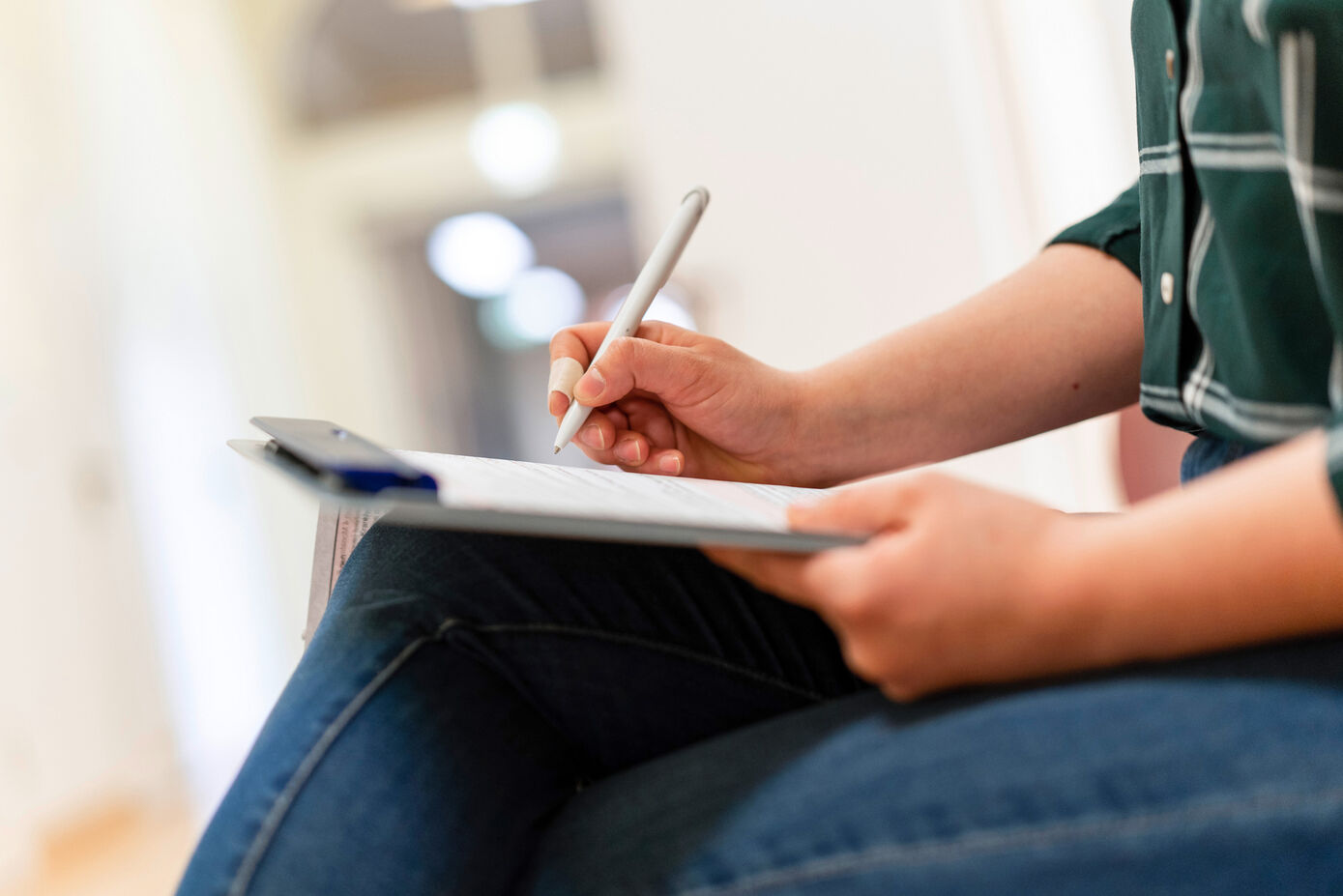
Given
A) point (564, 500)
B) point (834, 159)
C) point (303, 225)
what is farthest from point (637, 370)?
point (303, 225)

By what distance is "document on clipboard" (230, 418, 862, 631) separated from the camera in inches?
12.3

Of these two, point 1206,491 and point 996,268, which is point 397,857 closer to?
point 1206,491

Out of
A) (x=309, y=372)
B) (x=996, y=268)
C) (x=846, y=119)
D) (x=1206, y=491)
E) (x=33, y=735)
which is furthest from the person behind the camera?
(x=309, y=372)

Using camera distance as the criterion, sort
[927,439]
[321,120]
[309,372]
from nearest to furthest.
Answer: [927,439], [309,372], [321,120]

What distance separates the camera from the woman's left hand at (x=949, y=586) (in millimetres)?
330

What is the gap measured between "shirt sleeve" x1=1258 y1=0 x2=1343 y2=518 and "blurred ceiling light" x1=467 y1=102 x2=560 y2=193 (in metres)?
4.36

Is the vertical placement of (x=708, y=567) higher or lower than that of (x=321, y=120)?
lower

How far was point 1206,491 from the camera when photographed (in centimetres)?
33

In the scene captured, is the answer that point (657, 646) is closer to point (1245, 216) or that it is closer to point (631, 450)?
point (631, 450)

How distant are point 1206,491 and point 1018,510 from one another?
0.06 meters

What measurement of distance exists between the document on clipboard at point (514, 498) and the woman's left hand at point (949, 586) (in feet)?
0.05

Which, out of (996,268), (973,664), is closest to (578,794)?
(973,664)

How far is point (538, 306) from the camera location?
8.15 m

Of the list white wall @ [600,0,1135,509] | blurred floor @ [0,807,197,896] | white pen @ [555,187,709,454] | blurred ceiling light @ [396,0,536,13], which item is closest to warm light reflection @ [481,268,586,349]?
blurred ceiling light @ [396,0,536,13]
